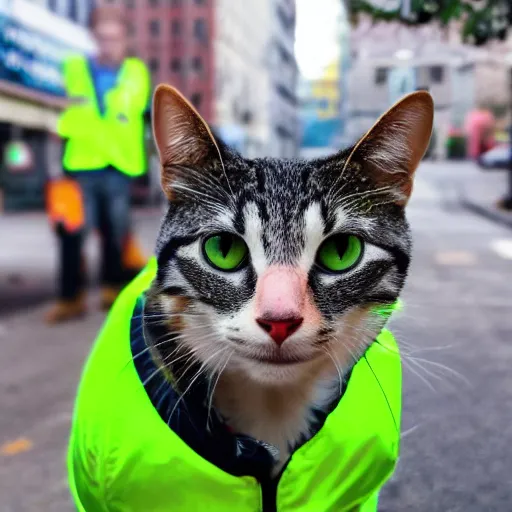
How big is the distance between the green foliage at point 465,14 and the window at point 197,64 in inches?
1049

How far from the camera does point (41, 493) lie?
2371 millimetres

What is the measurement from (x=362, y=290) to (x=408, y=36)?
2.09 meters

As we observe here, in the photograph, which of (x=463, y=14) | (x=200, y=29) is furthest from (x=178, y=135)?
(x=200, y=29)

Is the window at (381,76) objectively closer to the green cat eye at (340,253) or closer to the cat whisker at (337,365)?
the green cat eye at (340,253)

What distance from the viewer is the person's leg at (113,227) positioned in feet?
15.3

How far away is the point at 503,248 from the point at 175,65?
27490 mm

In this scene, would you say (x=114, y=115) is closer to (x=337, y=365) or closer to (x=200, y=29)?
(x=337, y=365)

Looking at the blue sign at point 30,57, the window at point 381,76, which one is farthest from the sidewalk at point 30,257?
the window at point 381,76

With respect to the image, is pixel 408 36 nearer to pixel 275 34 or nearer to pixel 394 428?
pixel 394 428

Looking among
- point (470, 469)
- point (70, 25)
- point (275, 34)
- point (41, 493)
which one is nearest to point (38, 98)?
point (70, 25)

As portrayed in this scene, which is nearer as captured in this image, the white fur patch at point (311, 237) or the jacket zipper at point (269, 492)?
the white fur patch at point (311, 237)

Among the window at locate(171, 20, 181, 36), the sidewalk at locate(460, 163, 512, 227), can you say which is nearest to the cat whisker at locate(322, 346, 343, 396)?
the sidewalk at locate(460, 163, 512, 227)

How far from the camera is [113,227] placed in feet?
15.8

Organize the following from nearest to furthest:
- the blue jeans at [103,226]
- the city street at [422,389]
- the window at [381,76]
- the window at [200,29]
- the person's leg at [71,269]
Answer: the window at [381,76], the city street at [422,389], the blue jeans at [103,226], the person's leg at [71,269], the window at [200,29]
